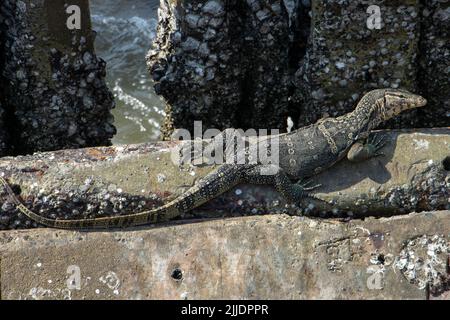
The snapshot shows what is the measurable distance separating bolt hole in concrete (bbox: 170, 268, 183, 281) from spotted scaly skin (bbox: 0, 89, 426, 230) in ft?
1.84

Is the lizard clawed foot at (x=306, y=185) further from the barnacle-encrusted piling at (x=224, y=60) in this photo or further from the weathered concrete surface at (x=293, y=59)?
the barnacle-encrusted piling at (x=224, y=60)

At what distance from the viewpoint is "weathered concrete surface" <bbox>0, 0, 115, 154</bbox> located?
252 inches

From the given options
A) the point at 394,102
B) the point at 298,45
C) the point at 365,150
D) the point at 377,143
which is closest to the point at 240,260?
the point at 365,150

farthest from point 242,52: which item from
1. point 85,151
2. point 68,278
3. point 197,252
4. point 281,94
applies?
point 68,278

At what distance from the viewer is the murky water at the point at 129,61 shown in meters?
9.87

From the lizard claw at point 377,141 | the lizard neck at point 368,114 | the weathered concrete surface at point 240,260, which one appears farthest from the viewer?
the lizard neck at point 368,114

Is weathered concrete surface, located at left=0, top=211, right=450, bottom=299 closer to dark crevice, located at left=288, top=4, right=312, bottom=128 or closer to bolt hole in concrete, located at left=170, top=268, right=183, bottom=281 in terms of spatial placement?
bolt hole in concrete, located at left=170, top=268, right=183, bottom=281

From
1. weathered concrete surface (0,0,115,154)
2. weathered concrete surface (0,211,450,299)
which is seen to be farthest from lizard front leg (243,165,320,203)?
weathered concrete surface (0,0,115,154)

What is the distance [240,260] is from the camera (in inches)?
189
